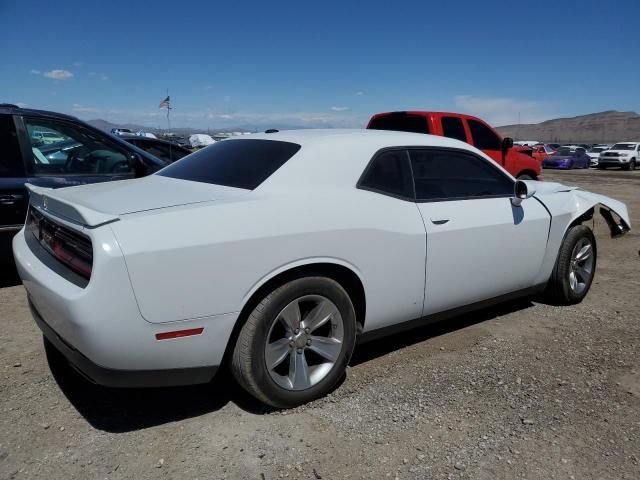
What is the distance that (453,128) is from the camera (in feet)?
29.1

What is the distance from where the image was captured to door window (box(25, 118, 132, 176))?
4.70m

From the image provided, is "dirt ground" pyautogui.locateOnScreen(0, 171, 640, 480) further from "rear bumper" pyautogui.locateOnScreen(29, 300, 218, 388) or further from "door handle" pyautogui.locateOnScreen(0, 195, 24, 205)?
"door handle" pyautogui.locateOnScreen(0, 195, 24, 205)

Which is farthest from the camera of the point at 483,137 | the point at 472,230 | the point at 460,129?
the point at 483,137

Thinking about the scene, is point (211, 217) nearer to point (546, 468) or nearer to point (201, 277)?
point (201, 277)

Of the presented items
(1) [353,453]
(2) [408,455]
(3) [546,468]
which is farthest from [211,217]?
(3) [546,468]

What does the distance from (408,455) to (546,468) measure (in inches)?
24.5

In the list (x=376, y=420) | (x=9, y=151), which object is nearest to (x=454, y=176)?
(x=376, y=420)

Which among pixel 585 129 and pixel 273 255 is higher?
pixel 273 255

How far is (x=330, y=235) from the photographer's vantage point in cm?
274

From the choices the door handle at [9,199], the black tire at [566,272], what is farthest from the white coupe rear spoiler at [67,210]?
the black tire at [566,272]

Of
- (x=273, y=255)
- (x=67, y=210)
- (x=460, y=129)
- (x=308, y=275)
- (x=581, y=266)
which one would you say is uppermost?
(x=460, y=129)

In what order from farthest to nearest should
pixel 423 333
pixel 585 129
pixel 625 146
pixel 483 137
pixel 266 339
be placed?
1. pixel 585 129
2. pixel 625 146
3. pixel 483 137
4. pixel 423 333
5. pixel 266 339

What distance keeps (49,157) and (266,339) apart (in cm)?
338

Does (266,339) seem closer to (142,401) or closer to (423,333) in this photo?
(142,401)
